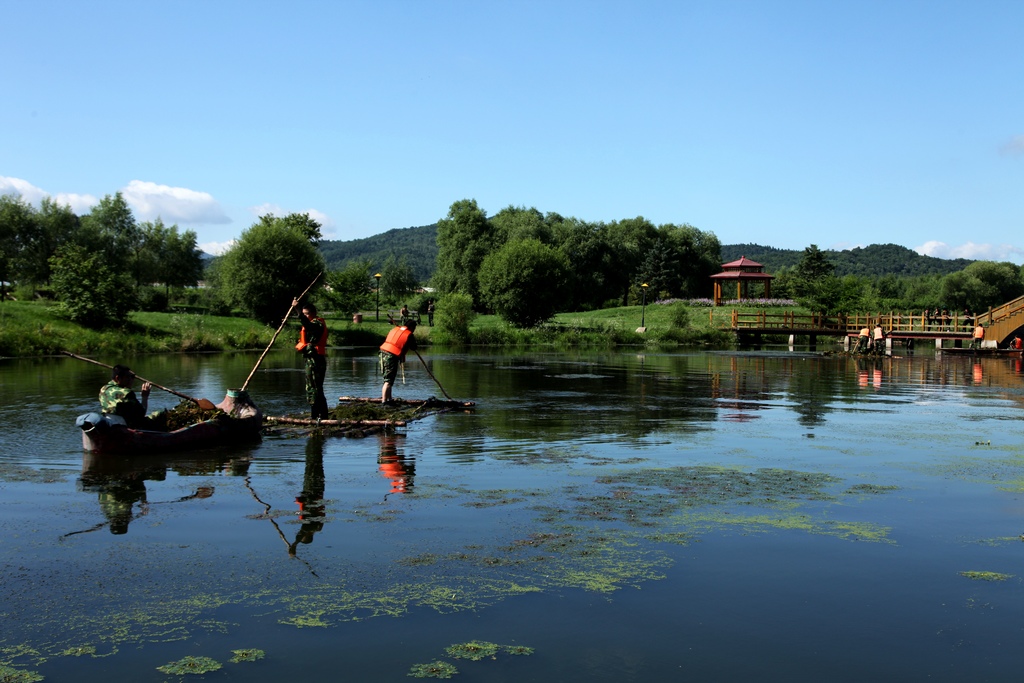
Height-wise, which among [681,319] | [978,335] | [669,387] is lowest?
[669,387]

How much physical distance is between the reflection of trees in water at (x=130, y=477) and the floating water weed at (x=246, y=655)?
4.19 m

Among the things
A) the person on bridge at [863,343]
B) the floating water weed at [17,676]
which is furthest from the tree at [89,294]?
the floating water weed at [17,676]

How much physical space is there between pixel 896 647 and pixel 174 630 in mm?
5843

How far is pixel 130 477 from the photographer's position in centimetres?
1344

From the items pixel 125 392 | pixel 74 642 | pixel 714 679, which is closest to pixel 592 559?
pixel 714 679

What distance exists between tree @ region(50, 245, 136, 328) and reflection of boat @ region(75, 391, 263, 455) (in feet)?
140

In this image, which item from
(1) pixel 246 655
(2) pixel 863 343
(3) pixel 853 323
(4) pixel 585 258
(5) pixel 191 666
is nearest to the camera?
(5) pixel 191 666

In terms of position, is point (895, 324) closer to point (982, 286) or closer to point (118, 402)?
point (982, 286)

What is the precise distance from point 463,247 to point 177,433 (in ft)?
264

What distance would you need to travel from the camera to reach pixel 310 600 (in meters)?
7.81

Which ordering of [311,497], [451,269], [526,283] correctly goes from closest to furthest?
[311,497] → [526,283] → [451,269]

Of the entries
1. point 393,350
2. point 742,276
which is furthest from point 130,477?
point 742,276

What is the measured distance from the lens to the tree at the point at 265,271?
68.3 metres

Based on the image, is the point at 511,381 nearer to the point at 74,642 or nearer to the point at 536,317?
the point at 74,642
